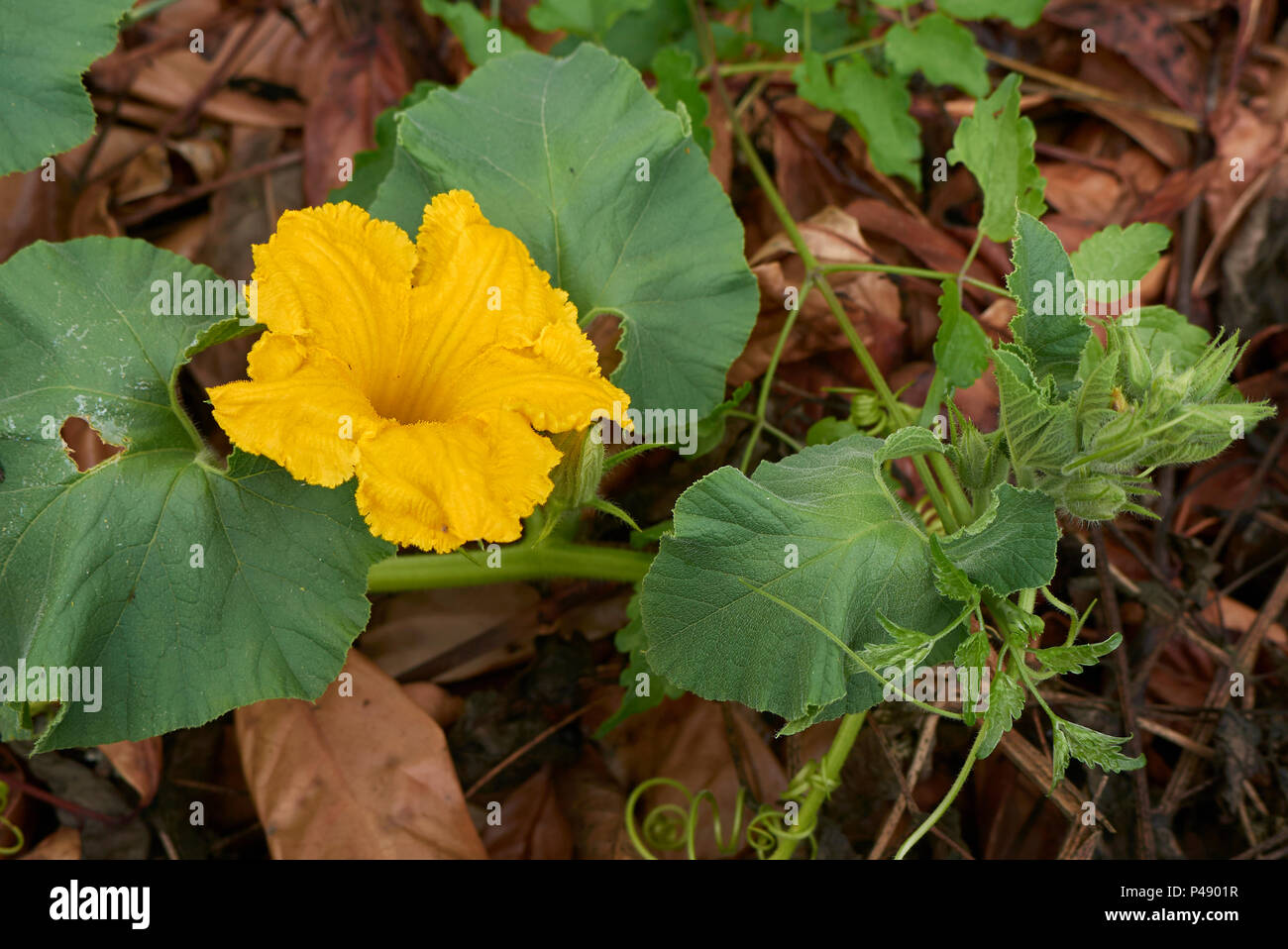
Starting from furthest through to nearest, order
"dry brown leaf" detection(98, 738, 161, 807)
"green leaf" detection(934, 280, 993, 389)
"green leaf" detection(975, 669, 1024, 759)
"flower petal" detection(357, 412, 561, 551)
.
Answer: "dry brown leaf" detection(98, 738, 161, 807) → "green leaf" detection(934, 280, 993, 389) → "green leaf" detection(975, 669, 1024, 759) → "flower petal" detection(357, 412, 561, 551)

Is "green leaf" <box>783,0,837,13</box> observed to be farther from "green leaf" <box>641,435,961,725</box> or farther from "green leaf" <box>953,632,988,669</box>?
"green leaf" <box>953,632,988,669</box>

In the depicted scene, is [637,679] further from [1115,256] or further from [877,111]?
[877,111]

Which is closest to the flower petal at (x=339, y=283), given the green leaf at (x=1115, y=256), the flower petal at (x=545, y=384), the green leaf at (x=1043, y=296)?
the flower petal at (x=545, y=384)

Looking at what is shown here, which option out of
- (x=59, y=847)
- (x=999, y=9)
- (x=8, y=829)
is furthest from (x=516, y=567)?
(x=999, y=9)

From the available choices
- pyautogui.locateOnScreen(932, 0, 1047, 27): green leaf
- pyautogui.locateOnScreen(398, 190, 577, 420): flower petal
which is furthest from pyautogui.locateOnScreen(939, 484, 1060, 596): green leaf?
pyautogui.locateOnScreen(932, 0, 1047, 27): green leaf

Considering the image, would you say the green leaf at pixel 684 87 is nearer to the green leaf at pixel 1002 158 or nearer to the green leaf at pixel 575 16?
the green leaf at pixel 575 16
